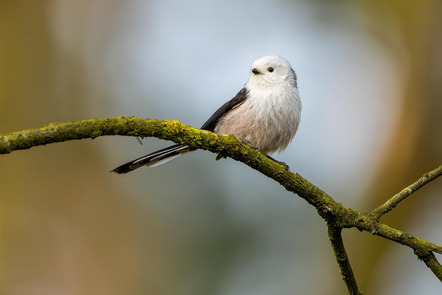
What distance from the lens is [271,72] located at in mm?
5773

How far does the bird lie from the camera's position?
5195mm

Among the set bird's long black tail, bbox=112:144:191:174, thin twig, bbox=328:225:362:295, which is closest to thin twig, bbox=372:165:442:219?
thin twig, bbox=328:225:362:295

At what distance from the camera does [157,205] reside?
838 centimetres

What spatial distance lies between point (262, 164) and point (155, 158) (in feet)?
4.71

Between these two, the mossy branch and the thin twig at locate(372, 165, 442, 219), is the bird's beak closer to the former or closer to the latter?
the mossy branch

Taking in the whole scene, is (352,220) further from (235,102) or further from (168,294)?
(168,294)

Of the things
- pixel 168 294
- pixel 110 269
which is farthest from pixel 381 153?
pixel 110 269

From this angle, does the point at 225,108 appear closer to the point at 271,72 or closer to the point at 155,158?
the point at 271,72

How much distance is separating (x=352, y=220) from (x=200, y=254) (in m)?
5.44

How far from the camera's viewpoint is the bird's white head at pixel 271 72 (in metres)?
5.62

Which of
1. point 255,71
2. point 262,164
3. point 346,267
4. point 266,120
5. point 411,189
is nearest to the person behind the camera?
point 346,267

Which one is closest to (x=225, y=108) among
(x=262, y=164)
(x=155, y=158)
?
(x=155, y=158)

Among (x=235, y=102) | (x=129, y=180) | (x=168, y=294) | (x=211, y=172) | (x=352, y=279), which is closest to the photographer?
(x=352, y=279)

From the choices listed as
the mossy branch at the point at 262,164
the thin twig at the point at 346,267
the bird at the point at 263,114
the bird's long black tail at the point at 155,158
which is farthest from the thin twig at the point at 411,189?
the bird at the point at 263,114
